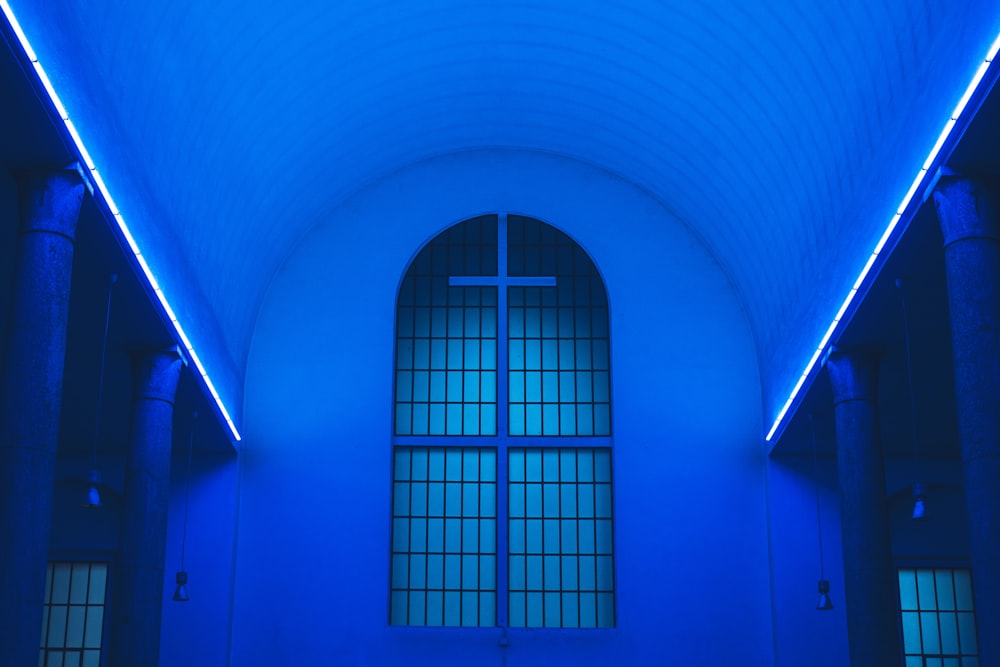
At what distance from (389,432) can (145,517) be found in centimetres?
777

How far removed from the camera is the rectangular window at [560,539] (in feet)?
86.5

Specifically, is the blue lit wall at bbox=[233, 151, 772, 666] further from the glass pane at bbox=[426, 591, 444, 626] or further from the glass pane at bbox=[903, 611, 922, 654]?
the glass pane at bbox=[903, 611, 922, 654]

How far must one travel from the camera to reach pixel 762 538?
26.4 metres

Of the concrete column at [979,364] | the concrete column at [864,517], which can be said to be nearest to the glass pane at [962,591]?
the concrete column at [864,517]

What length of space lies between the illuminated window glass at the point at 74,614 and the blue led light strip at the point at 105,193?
5.99m

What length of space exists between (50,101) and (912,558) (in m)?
20.5

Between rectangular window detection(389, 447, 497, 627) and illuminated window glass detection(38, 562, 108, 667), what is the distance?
639 centimetres

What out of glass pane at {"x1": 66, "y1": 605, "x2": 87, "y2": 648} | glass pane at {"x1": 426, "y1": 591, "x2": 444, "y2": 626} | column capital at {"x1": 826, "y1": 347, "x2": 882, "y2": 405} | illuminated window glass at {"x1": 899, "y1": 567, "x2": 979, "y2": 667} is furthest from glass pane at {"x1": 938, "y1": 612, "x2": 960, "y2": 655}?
glass pane at {"x1": 66, "y1": 605, "x2": 87, "y2": 648}

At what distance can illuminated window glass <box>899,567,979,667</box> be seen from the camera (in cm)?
2656

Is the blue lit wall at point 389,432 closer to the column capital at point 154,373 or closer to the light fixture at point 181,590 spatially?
the light fixture at point 181,590

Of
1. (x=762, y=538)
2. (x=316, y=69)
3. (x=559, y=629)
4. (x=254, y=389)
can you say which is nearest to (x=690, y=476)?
(x=762, y=538)

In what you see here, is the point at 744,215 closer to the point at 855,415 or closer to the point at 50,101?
the point at 855,415

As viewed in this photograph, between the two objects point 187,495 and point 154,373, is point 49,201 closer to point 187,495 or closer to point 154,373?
point 154,373

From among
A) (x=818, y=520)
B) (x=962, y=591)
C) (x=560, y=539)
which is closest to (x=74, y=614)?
(x=560, y=539)
